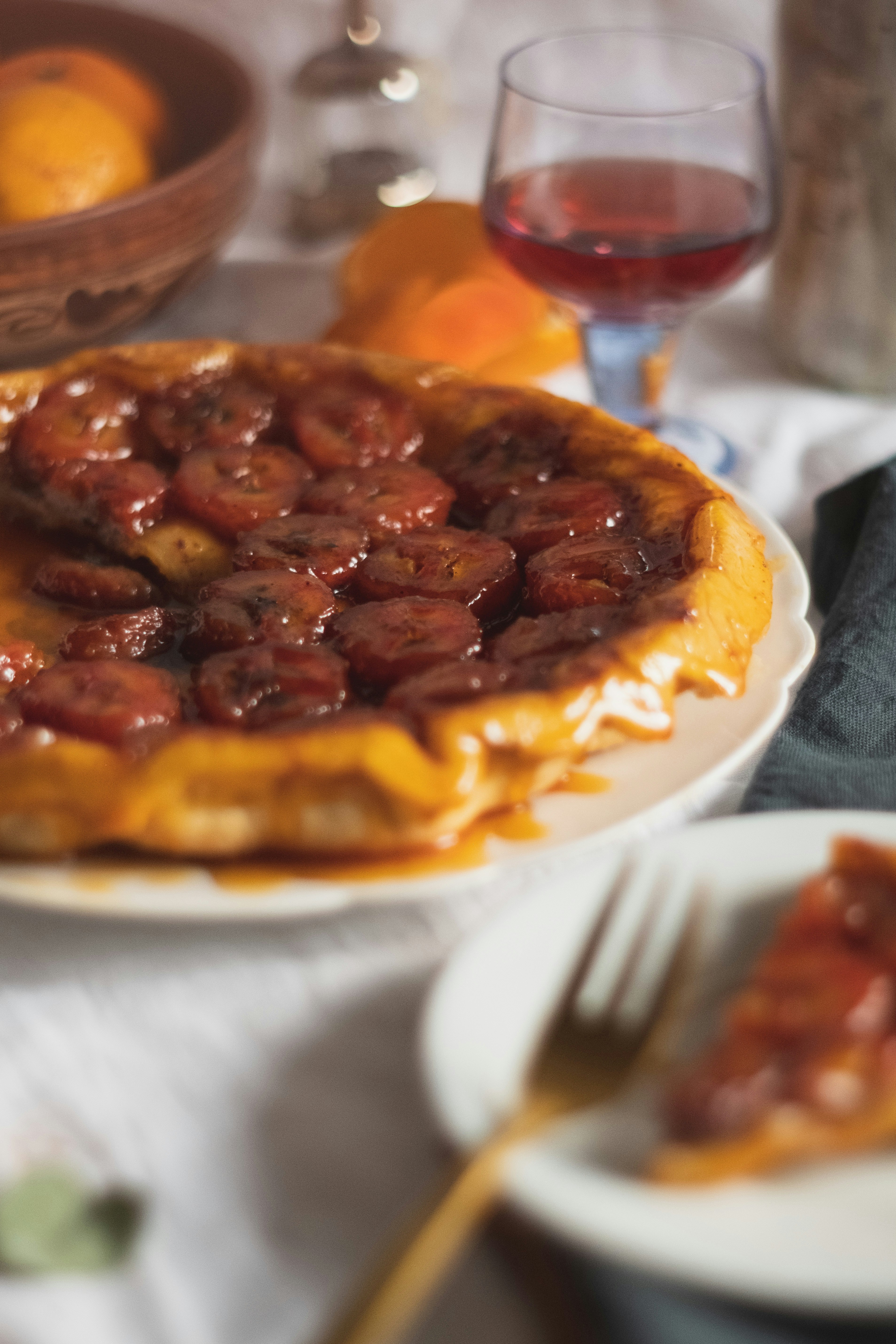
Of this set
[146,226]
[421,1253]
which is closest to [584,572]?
[421,1253]

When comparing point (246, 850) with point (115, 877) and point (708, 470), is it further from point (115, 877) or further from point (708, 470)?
point (708, 470)

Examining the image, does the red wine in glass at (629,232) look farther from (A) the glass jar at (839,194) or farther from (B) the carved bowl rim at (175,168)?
(B) the carved bowl rim at (175,168)

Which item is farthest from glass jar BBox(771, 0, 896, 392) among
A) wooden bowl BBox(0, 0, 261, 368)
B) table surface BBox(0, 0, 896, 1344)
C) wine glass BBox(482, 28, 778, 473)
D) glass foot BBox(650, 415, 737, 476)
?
table surface BBox(0, 0, 896, 1344)

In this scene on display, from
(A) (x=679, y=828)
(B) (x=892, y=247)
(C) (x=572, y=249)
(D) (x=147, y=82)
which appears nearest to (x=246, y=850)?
(A) (x=679, y=828)

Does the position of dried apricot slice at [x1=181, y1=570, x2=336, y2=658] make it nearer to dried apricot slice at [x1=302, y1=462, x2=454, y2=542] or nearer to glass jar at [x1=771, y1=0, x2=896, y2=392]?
dried apricot slice at [x1=302, y1=462, x2=454, y2=542]

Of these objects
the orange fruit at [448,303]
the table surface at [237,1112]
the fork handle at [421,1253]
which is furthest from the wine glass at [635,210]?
the fork handle at [421,1253]

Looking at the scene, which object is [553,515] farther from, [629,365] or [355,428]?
[629,365]
